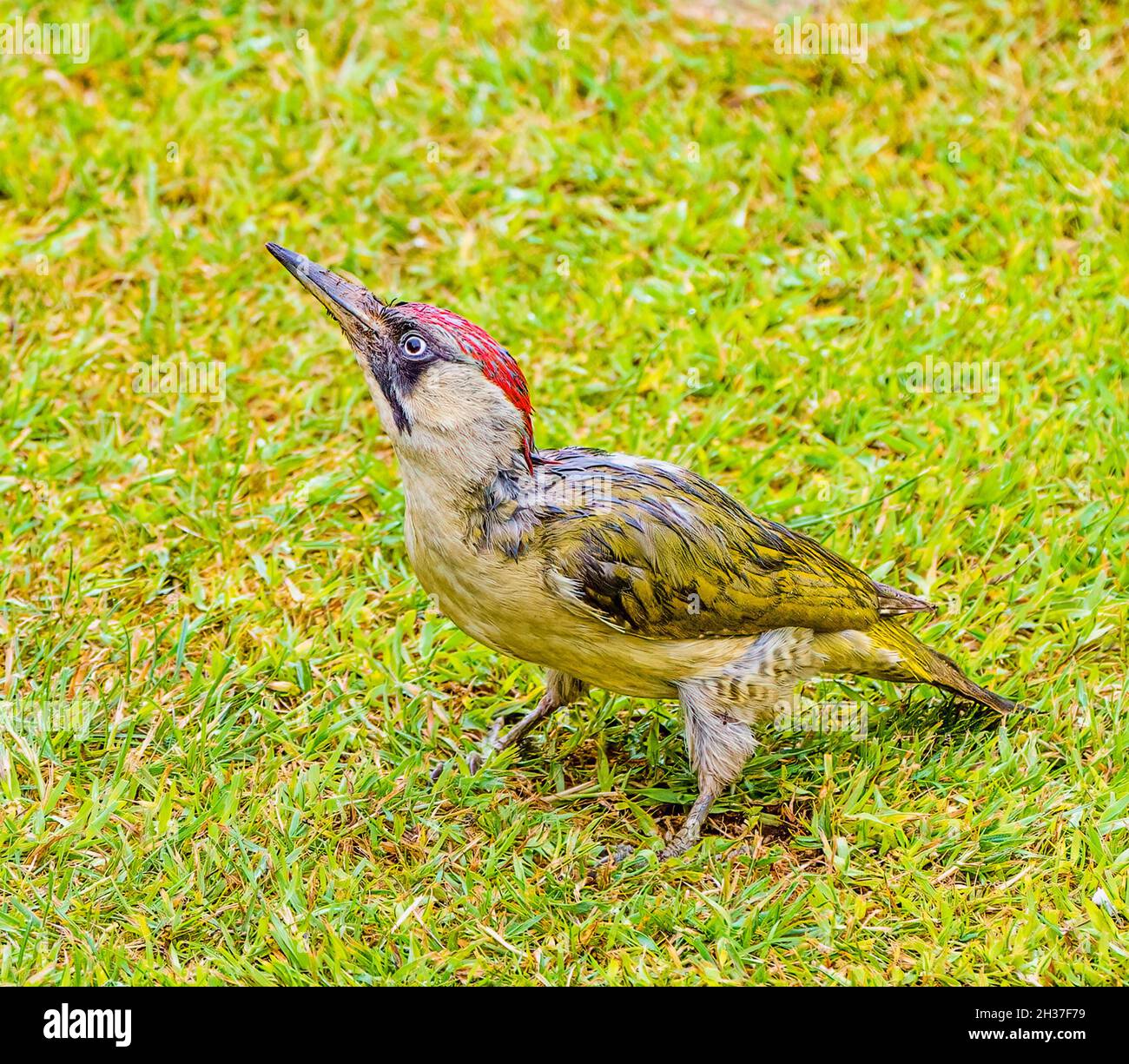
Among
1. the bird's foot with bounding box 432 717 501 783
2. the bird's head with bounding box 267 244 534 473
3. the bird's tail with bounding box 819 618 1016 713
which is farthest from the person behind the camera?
the bird's foot with bounding box 432 717 501 783

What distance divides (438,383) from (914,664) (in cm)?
192

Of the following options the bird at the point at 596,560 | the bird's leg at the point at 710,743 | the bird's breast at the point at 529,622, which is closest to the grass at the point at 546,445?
the bird's leg at the point at 710,743

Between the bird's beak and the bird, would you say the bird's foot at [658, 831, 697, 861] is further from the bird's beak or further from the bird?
the bird's beak

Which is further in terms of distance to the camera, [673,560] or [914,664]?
[914,664]

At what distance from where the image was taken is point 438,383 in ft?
14.0

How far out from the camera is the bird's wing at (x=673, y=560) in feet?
14.3

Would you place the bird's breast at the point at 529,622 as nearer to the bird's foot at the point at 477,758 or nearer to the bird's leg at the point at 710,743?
the bird's leg at the point at 710,743

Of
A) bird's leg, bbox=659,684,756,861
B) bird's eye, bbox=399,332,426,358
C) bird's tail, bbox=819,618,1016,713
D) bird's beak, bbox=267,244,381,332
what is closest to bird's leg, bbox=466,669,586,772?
bird's leg, bbox=659,684,756,861

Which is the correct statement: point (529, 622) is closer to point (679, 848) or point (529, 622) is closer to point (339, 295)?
point (679, 848)

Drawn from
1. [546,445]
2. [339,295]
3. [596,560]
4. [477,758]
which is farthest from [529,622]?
[546,445]

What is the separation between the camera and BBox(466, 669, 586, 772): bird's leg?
196 inches

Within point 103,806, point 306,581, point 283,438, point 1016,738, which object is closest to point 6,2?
point 283,438

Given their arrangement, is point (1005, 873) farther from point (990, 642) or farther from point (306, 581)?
point (306, 581)

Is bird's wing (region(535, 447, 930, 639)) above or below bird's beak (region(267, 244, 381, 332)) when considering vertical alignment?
below
